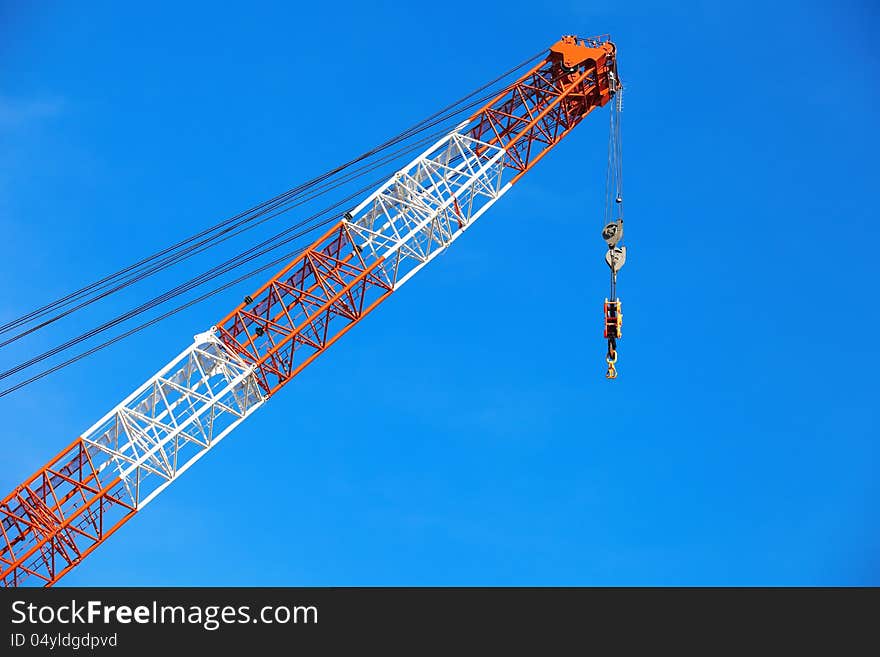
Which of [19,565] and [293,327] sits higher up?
Answer: [293,327]

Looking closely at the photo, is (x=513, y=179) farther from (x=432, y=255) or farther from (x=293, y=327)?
(x=293, y=327)

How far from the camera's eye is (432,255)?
94.1m

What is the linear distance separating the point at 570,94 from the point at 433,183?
30.6 ft

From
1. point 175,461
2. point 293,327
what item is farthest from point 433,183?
point 175,461

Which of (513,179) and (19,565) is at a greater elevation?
(513,179)
